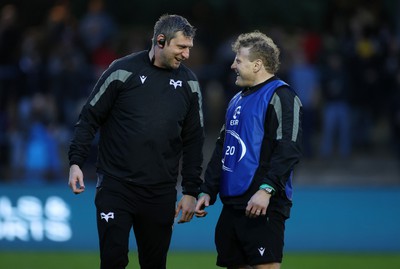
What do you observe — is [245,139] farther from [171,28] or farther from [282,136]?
[171,28]

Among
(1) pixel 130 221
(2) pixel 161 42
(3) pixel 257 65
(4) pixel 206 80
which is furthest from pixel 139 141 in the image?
(4) pixel 206 80

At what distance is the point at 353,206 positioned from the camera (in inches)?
583

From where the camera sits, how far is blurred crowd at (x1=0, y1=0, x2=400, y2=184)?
17.6 meters

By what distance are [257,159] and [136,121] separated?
1071mm

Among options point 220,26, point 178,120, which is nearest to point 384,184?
point 220,26

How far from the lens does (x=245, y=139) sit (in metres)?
8.17

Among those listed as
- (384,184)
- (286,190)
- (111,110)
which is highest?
(111,110)

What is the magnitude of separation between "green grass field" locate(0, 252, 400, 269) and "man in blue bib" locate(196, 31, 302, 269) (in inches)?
175

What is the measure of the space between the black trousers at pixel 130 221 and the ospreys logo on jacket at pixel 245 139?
62 cm

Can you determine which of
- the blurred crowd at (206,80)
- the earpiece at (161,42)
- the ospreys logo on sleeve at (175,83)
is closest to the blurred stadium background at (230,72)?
the blurred crowd at (206,80)

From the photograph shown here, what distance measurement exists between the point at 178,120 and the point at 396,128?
33.9 ft

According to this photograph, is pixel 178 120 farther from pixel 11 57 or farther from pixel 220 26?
pixel 220 26

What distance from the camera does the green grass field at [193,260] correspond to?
12766 mm

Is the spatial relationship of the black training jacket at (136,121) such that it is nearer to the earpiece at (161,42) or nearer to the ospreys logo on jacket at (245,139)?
the earpiece at (161,42)
